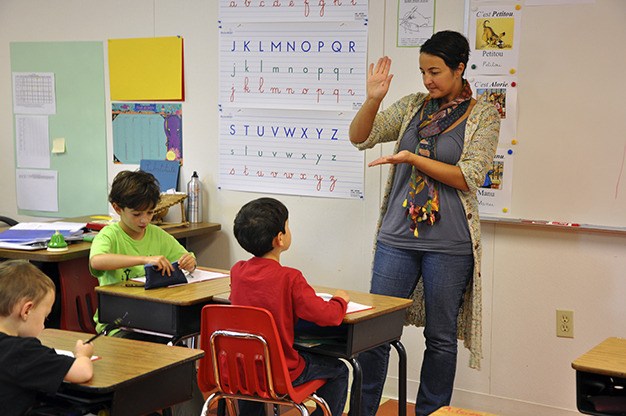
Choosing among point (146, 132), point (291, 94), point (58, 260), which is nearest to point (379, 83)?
point (291, 94)

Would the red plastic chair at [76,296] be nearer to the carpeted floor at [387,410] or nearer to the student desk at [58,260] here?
the student desk at [58,260]

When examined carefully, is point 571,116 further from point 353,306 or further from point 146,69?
point 146,69

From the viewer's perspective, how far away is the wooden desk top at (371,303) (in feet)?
9.91

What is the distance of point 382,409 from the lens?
432 cm

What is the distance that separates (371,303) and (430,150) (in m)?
0.67

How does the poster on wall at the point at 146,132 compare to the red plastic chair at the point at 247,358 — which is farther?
the poster on wall at the point at 146,132

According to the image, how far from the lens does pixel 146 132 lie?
506 centimetres

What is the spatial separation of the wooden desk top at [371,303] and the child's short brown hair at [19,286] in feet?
3.08

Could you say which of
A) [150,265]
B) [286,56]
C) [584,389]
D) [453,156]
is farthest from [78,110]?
[584,389]

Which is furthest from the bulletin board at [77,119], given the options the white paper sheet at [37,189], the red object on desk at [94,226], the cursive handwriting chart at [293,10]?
the cursive handwriting chart at [293,10]

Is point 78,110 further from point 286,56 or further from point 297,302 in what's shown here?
point 297,302

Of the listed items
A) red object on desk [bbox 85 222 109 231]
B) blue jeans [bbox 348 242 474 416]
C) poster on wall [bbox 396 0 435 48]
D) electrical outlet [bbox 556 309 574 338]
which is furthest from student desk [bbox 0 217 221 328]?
electrical outlet [bbox 556 309 574 338]

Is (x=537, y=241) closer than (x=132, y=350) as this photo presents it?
No

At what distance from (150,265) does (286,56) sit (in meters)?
1.65
